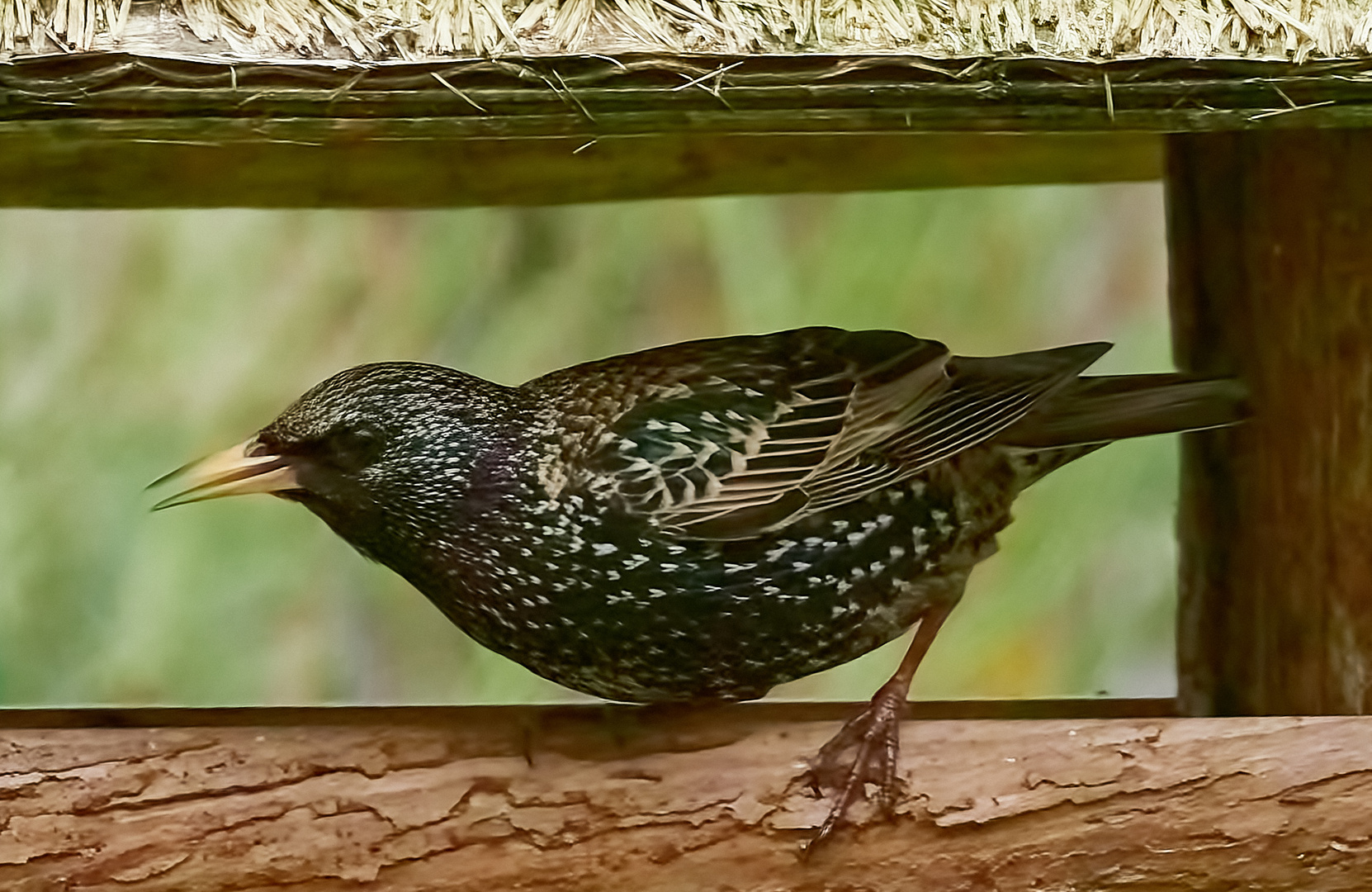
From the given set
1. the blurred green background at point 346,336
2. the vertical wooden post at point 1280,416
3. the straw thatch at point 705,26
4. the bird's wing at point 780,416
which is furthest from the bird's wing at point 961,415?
the blurred green background at point 346,336

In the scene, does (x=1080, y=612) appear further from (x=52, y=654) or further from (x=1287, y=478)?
(x=52, y=654)

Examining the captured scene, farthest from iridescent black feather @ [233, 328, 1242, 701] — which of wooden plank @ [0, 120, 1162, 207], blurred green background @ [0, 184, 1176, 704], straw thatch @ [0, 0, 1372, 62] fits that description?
blurred green background @ [0, 184, 1176, 704]

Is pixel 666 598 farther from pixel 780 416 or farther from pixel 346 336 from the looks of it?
pixel 346 336

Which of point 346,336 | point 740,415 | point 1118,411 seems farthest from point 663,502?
point 346,336

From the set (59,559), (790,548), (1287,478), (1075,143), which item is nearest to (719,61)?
(790,548)

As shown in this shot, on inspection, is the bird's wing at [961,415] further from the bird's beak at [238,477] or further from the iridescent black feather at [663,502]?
the bird's beak at [238,477]

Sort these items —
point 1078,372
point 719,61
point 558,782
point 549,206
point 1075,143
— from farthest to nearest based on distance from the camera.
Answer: point 549,206, point 1075,143, point 1078,372, point 558,782, point 719,61

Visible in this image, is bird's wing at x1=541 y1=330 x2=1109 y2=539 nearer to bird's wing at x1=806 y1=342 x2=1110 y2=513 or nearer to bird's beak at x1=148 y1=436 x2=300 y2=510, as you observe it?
bird's wing at x1=806 y1=342 x2=1110 y2=513
